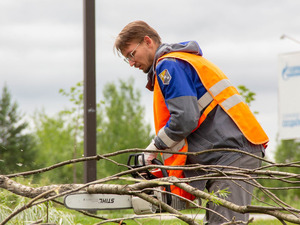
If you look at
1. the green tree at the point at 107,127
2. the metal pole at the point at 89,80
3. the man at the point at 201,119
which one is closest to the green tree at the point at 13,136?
the green tree at the point at 107,127

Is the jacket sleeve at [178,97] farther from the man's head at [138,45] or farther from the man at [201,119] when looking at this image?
the man's head at [138,45]

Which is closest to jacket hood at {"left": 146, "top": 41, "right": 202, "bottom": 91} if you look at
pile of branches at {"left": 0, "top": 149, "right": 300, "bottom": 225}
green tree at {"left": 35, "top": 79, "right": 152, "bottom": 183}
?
pile of branches at {"left": 0, "top": 149, "right": 300, "bottom": 225}

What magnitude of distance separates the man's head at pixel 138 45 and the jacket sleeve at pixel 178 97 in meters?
0.28

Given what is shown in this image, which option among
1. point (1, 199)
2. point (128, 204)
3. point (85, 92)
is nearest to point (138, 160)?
point (128, 204)

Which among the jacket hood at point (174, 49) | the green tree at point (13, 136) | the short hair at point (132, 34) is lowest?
the green tree at point (13, 136)

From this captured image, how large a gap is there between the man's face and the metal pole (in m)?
2.31

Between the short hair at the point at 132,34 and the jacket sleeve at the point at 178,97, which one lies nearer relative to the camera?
the jacket sleeve at the point at 178,97

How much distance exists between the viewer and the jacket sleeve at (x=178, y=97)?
9.40ft

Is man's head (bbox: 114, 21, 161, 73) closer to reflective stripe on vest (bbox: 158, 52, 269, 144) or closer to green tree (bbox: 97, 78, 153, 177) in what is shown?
reflective stripe on vest (bbox: 158, 52, 269, 144)

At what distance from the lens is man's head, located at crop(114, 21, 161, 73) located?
3.22m

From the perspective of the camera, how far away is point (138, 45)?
3215 mm

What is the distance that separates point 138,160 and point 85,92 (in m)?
2.50

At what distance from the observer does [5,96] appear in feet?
65.0

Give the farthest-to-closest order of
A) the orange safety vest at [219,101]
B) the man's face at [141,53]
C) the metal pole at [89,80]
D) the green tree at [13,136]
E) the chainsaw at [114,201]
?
the green tree at [13,136] → the metal pole at [89,80] → the man's face at [141,53] → the orange safety vest at [219,101] → the chainsaw at [114,201]
